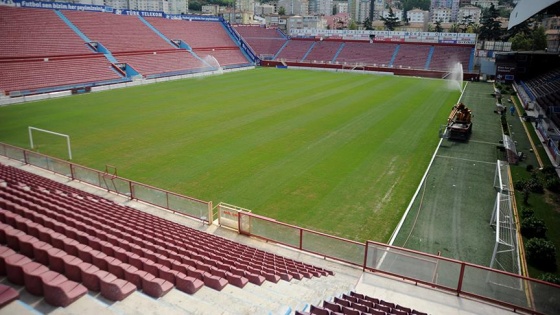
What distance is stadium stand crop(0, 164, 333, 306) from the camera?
6.25m

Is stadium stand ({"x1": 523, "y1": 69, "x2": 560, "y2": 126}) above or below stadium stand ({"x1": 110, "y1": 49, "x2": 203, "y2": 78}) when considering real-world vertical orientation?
below

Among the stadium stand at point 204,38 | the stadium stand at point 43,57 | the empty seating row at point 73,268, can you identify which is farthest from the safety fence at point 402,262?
the stadium stand at point 204,38

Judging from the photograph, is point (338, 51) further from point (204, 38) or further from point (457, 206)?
point (457, 206)

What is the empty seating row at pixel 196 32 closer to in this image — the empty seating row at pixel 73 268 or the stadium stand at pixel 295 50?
the stadium stand at pixel 295 50

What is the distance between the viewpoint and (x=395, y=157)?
22.7 meters

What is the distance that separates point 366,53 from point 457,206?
61387mm

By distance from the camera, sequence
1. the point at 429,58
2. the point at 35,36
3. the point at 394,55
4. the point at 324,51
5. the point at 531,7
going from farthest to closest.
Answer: the point at 324,51 → the point at 394,55 → the point at 429,58 → the point at 35,36 → the point at 531,7

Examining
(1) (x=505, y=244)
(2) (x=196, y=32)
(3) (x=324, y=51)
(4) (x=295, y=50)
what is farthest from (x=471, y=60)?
(1) (x=505, y=244)

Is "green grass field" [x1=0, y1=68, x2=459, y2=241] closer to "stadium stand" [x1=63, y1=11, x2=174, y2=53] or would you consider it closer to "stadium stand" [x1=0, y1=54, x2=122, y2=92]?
"stadium stand" [x1=0, y1=54, x2=122, y2=92]

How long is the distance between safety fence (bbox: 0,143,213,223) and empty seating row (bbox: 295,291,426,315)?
721 centimetres

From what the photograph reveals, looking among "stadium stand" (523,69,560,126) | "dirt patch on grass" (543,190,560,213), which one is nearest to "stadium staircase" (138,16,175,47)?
"stadium stand" (523,69,560,126)

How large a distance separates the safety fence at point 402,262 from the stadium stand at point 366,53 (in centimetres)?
6234

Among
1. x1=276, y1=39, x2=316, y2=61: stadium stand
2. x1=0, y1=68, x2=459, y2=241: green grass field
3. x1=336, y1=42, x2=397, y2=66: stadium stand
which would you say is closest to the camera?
x1=0, y1=68, x2=459, y2=241: green grass field

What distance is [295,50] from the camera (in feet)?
261
